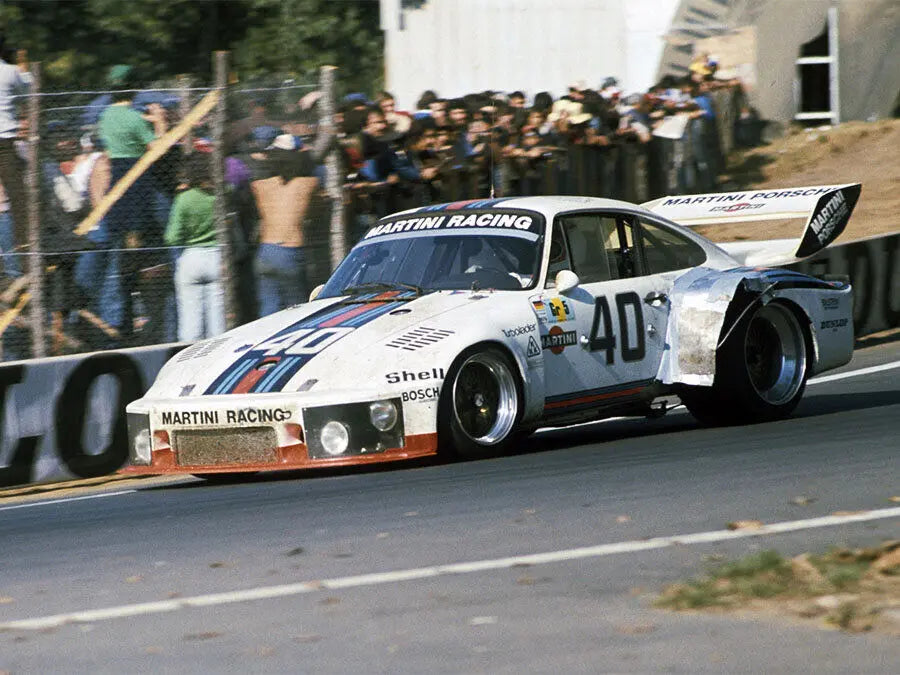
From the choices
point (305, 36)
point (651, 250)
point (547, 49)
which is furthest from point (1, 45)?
point (305, 36)

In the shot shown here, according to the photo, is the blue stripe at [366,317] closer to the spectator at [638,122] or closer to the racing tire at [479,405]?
the racing tire at [479,405]

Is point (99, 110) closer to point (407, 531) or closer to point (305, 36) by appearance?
point (407, 531)

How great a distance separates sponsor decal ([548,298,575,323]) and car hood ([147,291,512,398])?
0.96 ft

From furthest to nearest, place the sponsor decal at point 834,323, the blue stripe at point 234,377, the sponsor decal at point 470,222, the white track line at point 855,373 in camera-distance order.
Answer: the white track line at point 855,373 → the sponsor decal at point 834,323 → the sponsor decal at point 470,222 → the blue stripe at point 234,377

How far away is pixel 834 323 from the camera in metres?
10.5

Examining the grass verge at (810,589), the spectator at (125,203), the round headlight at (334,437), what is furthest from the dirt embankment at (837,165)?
the grass verge at (810,589)

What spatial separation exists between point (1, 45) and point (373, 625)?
8623 mm

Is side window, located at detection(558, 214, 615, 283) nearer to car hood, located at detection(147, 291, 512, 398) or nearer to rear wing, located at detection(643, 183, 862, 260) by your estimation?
car hood, located at detection(147, 291, 512, 398)

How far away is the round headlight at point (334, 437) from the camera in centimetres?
819

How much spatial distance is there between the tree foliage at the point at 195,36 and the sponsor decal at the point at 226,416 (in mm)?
25305

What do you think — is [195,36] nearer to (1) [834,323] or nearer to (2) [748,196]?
(2) [748,196]

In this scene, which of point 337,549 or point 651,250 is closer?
point 337,549

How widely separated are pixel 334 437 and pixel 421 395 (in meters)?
0.49

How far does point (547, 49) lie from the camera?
28734 mm
